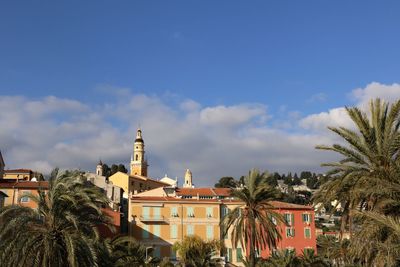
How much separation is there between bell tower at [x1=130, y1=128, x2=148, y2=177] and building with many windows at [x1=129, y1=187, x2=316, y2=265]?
2146 inches

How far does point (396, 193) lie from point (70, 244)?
37.8ft

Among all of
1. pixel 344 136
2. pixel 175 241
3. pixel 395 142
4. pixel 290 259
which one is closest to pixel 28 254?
pixel 344 136

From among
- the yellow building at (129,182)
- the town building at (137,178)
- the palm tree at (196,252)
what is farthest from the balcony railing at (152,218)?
the yellow building at (129,182)

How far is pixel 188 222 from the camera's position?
2456 inches

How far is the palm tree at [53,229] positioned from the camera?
17500 millimetres

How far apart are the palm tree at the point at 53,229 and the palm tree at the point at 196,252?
25013 mm

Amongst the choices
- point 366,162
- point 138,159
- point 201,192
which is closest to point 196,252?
point 201,192

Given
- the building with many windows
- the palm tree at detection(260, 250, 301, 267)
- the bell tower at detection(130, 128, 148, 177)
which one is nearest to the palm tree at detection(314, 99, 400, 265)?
the palm tree at detection(260, 250, 301, 267)

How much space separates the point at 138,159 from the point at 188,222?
2421 inches

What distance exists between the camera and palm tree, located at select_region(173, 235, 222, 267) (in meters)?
43.5

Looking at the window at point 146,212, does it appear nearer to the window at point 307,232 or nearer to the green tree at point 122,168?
the window at point 307,232

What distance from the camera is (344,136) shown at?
16078 millimetres

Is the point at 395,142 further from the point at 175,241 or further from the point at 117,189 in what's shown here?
the point at 117,189

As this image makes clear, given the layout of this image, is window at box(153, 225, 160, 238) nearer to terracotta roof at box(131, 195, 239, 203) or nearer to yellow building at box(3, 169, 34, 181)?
terracotta roof at box(131, 195, 239, 203)
